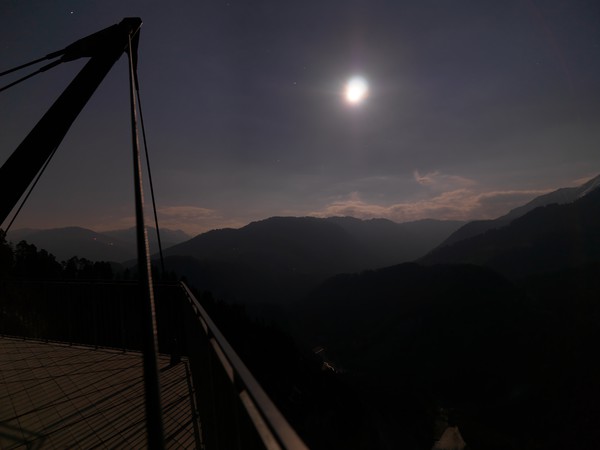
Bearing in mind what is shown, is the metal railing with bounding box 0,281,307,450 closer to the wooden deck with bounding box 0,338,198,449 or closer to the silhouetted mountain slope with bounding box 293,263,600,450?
the wooden deck with bounding box 0,338,198,449

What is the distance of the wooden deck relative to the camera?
3.99 metres

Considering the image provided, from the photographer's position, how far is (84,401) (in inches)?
197

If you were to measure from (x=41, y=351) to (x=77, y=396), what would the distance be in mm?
3780

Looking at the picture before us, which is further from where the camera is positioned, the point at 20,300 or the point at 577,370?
the point at 577,370

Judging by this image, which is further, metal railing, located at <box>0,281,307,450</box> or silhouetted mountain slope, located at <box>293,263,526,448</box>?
silhouetted mountain slope, located at <box>293,263,526,448</box>

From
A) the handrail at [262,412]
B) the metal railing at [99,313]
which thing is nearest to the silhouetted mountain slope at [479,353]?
the metal railing at [99,313]

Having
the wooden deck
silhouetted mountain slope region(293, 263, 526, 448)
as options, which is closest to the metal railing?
the wooden deck

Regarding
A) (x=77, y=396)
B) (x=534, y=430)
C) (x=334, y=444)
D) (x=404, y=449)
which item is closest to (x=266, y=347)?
(x=334, y=444)

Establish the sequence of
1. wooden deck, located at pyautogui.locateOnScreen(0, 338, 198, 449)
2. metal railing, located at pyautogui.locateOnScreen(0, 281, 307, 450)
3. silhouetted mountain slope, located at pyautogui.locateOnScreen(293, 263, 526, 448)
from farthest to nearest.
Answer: silhouetted mountain slope, located at pyautogui.locateOnScreen(293, 263, 526, 448) < metal railing, located at pyautogui.locateOnScreen(0, 281, 307, 450) < wooden deck, located at pyautogui.locateOnScreen(0, 338, 198, 449)

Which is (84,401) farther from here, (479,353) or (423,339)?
(423,339)

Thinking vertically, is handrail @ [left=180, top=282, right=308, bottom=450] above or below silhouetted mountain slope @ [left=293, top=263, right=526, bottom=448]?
above

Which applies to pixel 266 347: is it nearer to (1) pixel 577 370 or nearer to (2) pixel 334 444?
(2) pixel 334 444

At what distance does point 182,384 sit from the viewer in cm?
546

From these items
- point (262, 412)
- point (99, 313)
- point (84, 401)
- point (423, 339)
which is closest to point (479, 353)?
point (423, 339)
